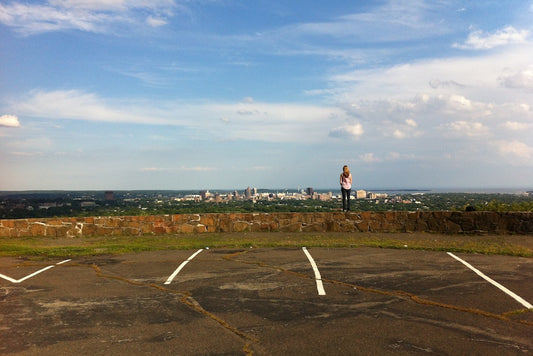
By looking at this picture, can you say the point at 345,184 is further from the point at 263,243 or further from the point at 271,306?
the point at 271,306

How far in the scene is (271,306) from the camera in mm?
6723

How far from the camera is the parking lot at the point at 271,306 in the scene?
17.2 feet

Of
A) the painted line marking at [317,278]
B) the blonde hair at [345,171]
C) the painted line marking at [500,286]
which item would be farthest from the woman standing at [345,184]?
the painted line marking at [500,286]

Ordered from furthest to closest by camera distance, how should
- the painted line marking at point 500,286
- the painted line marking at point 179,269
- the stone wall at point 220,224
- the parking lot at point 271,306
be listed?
the stone wall at point 220,224
the painted line marking at point 179,269
the painted line marking at point 500,286
the parking lot at point 271,306

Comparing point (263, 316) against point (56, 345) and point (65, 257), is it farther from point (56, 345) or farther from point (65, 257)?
point (65, 257)

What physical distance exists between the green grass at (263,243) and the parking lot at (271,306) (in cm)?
164

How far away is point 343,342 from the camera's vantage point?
5266 mm

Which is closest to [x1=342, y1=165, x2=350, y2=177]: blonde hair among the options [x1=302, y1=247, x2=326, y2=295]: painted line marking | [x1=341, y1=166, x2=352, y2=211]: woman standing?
[x1=341, y1=166, x2=352, y2=211]: woman standing

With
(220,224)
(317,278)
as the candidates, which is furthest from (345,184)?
(317,278)

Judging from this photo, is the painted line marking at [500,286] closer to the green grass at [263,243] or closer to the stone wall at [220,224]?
the green grass at [263,243]

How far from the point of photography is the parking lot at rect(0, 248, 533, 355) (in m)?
5.25

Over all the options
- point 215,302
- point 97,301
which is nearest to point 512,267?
point 215,302

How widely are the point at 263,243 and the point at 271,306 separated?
6569 millimetres

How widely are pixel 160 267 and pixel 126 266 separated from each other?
0.86m
